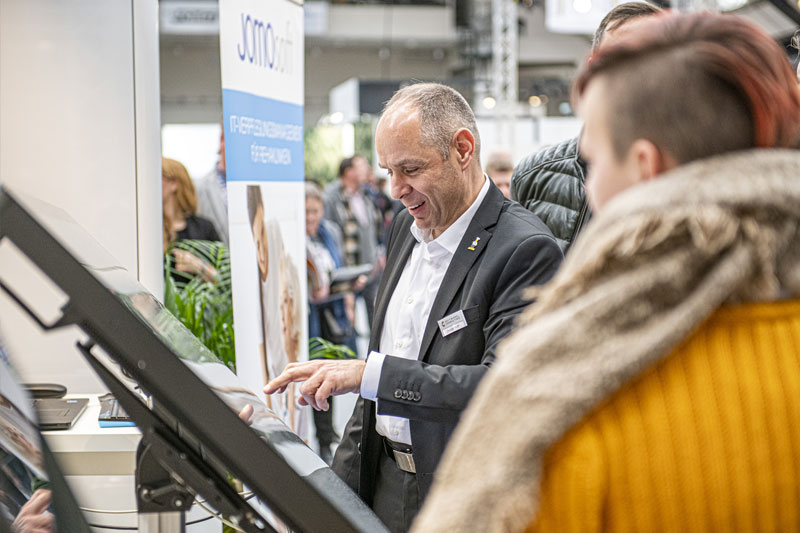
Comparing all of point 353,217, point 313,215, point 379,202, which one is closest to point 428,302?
point 313,215

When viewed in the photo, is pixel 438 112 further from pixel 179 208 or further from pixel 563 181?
pixel 179 208

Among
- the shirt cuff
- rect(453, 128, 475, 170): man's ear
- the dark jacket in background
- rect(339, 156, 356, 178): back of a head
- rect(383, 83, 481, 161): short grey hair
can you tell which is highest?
rect(339, 156, 356, 178): back of a head

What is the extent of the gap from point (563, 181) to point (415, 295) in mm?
569

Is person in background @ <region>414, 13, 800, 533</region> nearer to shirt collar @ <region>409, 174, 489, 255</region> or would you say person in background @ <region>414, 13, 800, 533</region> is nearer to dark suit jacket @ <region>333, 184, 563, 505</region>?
dark suit jacket @ <region>333, 184, 563, 505</region>

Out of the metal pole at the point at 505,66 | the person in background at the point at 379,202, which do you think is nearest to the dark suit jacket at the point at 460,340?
the person in background at the point at 379,202

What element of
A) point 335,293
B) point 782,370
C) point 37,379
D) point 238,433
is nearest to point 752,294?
point 782,370

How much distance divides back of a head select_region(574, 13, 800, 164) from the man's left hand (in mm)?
901

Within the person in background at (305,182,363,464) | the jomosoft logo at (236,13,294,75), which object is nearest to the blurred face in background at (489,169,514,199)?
the person in background at (305,182,363,464)

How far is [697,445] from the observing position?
0.74 metres

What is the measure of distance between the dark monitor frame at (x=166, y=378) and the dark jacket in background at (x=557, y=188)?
1.33 m

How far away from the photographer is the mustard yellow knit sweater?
73 centimetres

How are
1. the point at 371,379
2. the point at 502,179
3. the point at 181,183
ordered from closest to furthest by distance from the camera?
the point at 371,379, the point at 181,183, the point at 502,179

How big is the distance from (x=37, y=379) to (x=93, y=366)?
1760 mm

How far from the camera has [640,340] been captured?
723 mm
